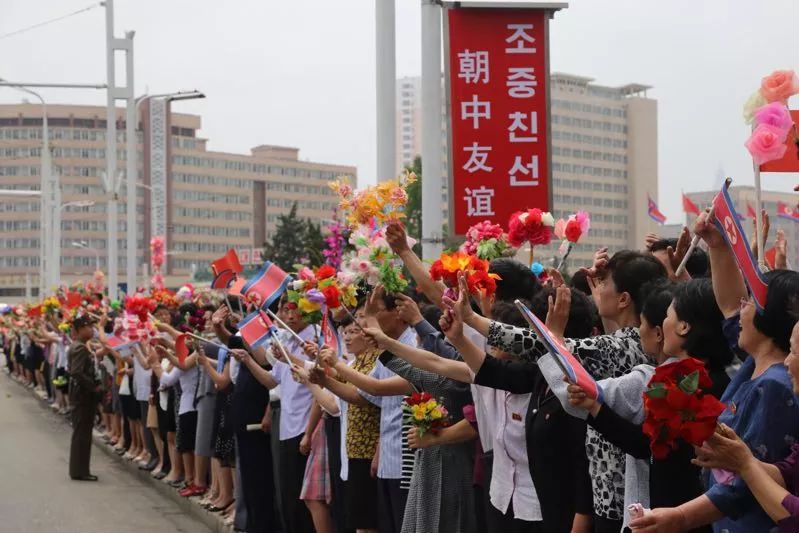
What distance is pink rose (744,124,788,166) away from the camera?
4367mm

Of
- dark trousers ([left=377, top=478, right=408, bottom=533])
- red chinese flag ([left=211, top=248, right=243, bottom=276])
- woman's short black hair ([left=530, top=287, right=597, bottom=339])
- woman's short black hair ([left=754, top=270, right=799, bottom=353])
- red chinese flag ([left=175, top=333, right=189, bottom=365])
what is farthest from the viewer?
red chinese flag ([left=175, top=333, right=189, bottom=365])

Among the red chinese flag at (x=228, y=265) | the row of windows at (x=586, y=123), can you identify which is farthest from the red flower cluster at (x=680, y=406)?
the row of windows at (x=586, y=123)

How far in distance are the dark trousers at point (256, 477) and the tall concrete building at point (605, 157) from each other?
12506 cm

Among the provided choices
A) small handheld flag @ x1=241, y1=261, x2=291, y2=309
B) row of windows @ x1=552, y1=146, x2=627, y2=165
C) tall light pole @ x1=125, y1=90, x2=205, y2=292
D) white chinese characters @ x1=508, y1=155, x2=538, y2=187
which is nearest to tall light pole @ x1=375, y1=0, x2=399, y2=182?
white chinese characters @ x1=508, y1=155, x2=538, y2=187

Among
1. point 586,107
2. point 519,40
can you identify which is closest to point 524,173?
point 519,40

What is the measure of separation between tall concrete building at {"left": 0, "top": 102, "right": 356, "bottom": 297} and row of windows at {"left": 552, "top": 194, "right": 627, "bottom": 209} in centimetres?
2533

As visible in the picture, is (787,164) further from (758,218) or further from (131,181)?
(131,181)

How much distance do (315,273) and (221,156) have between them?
145 metres

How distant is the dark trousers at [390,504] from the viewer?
7062 mm

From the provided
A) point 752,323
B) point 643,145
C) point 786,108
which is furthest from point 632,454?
point 643,145

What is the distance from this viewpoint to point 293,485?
9.18 meters

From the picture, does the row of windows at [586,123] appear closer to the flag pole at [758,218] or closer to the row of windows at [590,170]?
the row of windows at [590,170]

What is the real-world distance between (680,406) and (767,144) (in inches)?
54.9

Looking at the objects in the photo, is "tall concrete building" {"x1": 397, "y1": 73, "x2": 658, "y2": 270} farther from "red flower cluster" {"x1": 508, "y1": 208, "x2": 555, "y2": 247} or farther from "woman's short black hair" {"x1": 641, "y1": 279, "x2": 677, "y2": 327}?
"woman's short black hair" {"x1": 641, "y1": 279, "x2": 677, "y2": 327}
